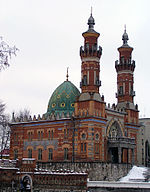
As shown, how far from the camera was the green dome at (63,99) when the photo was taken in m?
61.6

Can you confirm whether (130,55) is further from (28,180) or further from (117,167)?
(28,180)

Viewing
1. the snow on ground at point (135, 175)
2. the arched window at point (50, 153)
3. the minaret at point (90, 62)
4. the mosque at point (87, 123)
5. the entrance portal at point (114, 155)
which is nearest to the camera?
the snow on ground at point (135, 175)

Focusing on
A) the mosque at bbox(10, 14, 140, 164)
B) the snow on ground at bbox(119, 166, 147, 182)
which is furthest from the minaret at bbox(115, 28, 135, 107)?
the snow on ground at bbox(119, 166, 147, 182)

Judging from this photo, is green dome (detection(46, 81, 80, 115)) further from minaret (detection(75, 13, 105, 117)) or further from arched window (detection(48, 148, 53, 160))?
arched window (detection(48, 148, 53, 160))

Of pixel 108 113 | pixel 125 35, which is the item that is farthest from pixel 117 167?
pixel 125 35

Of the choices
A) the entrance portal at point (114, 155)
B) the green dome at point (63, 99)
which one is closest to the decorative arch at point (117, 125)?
the entrance portal at point (114, 155)

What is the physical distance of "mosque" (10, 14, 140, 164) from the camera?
54.3 metres

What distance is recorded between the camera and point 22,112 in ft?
290

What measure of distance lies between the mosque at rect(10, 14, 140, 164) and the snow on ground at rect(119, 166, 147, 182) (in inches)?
92.1

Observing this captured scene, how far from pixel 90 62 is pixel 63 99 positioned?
339 inches

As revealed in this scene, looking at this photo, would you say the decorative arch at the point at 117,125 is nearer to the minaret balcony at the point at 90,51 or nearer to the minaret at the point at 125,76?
the minaret at the point at 125,76

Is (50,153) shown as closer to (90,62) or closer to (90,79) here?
(90,79)

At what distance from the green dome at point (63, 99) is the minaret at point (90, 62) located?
6.04 metres

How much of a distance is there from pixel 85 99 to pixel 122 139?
8.02 meters
